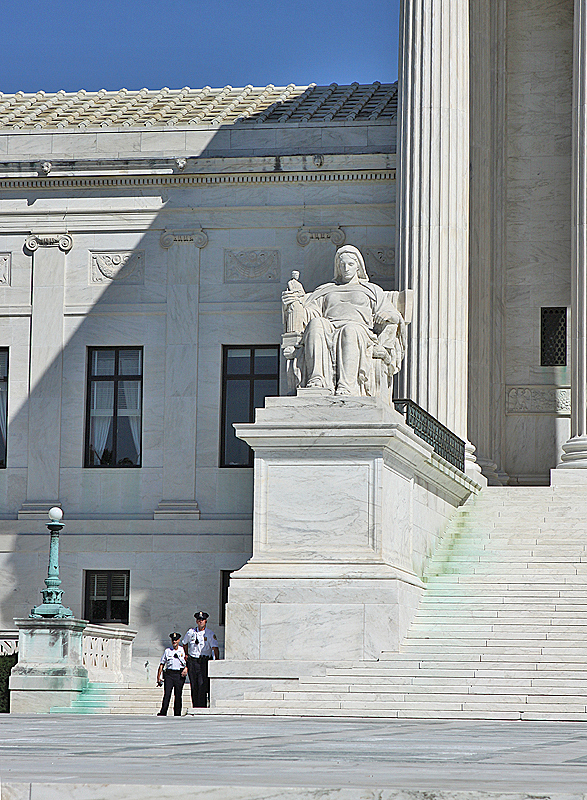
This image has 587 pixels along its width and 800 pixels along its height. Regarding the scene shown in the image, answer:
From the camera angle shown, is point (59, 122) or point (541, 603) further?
point (59, 122)

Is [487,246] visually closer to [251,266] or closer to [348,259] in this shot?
[251,266]

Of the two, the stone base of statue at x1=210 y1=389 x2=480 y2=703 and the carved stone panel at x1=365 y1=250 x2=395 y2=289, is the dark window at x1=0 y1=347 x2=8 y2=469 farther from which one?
the stone base of statue at x1=210 y1=389 x2=480 y2=703

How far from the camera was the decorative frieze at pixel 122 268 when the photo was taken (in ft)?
116

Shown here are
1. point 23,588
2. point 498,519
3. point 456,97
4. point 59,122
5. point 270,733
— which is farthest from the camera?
point 59,122

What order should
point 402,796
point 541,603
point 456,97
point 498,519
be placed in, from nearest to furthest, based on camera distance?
point 402,796 → point 541,603 → point 498,519 → point 456,97

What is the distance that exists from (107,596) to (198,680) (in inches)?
430

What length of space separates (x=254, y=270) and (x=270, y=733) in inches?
851

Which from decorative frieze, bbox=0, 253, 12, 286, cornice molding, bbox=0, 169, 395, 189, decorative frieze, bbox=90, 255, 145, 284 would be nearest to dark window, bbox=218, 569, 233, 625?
decorative frieze, bbox=90, 255, 145, 284

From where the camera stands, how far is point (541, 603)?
2253 centimetres

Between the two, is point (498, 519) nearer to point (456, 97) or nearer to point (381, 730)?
point (456, 97)

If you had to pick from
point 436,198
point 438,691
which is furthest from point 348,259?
point 438,691

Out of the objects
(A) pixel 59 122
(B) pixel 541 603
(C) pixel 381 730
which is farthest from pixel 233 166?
(C) pixel 381 730

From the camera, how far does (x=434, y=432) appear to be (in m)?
27.0

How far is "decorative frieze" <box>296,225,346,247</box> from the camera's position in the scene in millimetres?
34438
